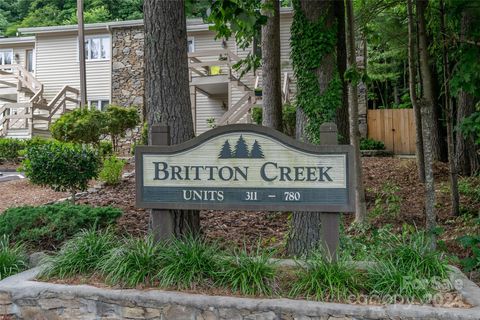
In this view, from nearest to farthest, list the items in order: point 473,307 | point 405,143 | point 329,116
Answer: point 473,307
point 329,116
point 405,143

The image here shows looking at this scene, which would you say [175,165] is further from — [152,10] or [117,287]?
[152,10]

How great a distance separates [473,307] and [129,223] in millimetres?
4641

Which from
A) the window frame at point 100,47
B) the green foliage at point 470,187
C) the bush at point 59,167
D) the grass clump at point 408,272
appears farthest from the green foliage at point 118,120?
the grass clump at point 408,272

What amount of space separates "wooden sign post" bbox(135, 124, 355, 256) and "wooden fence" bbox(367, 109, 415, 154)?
14.4 meters

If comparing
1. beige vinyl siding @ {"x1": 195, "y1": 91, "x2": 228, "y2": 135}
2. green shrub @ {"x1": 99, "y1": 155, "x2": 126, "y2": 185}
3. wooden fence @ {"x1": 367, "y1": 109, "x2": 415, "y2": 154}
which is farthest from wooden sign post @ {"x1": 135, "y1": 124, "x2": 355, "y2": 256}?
beige vinyl siding @ {"x1": 195, "y1": 91, "x2": 228, "y2": 135}

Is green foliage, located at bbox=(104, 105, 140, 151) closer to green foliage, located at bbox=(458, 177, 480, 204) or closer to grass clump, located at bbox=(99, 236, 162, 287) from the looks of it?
green foliage, located at bbox=(458, 177, 480, 204)

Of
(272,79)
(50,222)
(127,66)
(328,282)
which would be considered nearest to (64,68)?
(127,66)

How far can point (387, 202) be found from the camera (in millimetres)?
7637

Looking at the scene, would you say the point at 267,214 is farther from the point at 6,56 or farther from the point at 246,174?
the point at 6,56

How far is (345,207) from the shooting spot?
4039 millimetres

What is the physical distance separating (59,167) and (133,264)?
15.1 feet

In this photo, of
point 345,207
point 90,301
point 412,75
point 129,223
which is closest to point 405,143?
point 412,75

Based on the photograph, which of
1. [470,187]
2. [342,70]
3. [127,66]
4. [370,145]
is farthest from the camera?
[127,66]

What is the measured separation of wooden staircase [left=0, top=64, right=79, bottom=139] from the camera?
19.9 m
